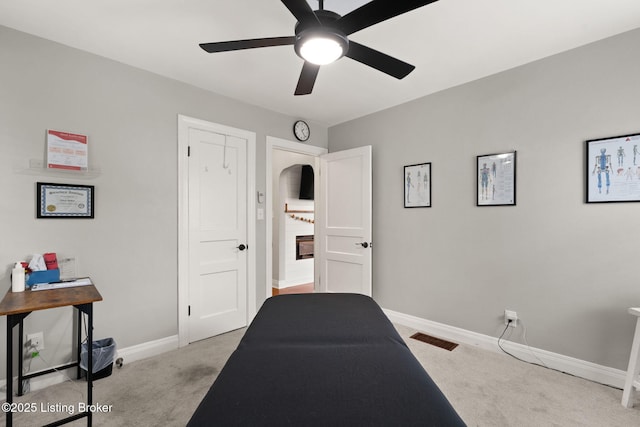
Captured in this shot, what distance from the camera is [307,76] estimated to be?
190 cm

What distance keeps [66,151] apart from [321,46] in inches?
81.7

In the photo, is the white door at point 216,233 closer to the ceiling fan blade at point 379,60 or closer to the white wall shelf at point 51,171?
the white wall shelf at point 51,171

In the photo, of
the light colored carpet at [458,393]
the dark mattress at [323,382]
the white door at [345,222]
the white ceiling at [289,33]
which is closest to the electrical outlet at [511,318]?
the light colored carpet at [458,393]

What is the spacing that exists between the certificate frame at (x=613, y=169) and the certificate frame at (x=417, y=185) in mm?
1284

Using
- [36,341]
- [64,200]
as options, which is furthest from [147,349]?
[64,200]

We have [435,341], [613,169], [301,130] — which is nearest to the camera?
[613,169]

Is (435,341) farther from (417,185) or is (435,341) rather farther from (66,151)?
(66,151)

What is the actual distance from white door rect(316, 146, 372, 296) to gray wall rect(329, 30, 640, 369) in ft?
1.08

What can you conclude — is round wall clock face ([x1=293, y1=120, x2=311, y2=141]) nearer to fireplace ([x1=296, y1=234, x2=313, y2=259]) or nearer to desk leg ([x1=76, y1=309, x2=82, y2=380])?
fireplace ([x1=296, y1=234, x2=313, y2=259])

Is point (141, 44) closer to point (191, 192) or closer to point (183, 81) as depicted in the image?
point (183, 81)

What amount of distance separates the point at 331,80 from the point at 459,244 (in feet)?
6.68

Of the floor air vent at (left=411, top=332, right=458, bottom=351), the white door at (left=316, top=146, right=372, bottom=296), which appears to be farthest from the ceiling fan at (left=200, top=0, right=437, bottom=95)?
the floor air vent at (left=411, top=332, right=458, bottom=351)

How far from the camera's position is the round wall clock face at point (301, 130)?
12.5ft

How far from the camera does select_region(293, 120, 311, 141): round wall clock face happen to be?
3.82 m
